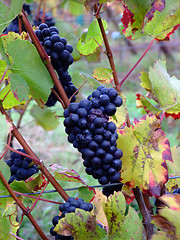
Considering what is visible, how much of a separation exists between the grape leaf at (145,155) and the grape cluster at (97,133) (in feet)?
0.14

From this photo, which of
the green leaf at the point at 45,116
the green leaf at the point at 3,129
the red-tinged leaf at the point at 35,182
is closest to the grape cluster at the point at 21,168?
the red-tinged leaf at the point at 35,182

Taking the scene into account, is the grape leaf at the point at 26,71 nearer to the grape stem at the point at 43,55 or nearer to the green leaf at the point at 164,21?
the grape stem at the point at 43,55

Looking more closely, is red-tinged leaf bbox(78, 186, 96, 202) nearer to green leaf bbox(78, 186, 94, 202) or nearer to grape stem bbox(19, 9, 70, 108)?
green leaf bbox(78, 186, 94, 202)

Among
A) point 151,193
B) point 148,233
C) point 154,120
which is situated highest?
point 154,120

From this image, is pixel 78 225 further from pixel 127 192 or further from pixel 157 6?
pixel 157 6

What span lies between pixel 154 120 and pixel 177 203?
0.67ft

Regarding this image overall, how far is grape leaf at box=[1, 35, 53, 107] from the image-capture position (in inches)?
25.3

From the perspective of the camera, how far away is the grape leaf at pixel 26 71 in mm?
643

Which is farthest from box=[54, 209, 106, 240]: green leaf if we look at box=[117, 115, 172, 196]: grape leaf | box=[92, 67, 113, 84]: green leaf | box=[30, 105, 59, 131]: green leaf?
box=[30, 105, 59, 131]: green leaf

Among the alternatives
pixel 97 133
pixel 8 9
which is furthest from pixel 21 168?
pixel 8 9

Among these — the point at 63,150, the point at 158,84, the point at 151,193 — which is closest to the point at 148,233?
the point at 151,193

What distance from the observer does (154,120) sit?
66cm

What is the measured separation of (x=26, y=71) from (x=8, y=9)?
14 centimetres

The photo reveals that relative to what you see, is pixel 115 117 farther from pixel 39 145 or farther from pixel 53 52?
pixel 39 145
